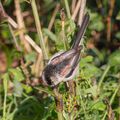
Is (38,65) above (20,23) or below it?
below

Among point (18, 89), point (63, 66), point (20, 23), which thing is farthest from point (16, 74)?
point (63, 66)

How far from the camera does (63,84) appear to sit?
179 cm

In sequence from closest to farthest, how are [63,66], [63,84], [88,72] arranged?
[63,66]
[63,84]
[88,72]

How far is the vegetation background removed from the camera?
5.63 ft

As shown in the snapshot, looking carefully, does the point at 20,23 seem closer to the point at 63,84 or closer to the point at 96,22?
the point at 96,22

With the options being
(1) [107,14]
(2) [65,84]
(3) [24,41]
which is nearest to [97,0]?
(1) [107,14]

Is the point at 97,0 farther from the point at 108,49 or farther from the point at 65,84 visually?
the point at 65,84

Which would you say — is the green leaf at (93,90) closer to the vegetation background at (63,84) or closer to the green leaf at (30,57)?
the vegetation background at (63,84)

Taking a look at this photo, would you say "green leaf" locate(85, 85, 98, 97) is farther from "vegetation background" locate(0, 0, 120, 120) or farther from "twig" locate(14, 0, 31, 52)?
"twig" locate(14, 0, 31, 52)

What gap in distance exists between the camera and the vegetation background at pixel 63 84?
1717mm

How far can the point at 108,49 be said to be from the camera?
3025 millimetres

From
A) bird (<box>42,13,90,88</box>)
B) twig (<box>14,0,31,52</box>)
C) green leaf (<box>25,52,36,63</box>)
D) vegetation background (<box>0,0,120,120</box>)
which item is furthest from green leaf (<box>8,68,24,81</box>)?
bird (<box>42,13,90,88</box>)

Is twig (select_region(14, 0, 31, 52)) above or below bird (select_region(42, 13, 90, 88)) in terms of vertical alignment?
below

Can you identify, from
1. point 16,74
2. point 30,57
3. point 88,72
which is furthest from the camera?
point 30,57
